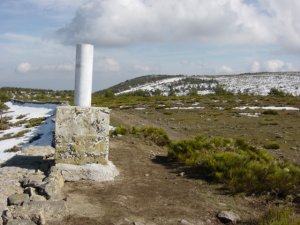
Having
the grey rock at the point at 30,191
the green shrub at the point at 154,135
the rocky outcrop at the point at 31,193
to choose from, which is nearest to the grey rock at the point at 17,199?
the rocky outcrop at the point at 31,193

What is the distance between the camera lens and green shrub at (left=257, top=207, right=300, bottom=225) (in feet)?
20.6

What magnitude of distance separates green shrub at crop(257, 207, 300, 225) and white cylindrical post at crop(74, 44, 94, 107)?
15.9 ft

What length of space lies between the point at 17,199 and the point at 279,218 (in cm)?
403

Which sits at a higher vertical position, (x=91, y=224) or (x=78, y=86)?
(x=78, y=86)

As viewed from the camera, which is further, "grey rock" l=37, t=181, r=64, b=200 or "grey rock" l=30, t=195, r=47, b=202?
"grey rock" l=37, t=181, r=64, b=200

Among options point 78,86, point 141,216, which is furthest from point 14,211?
point 78,86

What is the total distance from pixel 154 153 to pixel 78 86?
12.8 feet

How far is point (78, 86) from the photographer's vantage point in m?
10.1

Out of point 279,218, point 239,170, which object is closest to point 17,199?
point 279,218

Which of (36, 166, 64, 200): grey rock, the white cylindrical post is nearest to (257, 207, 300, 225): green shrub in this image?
(36, 166, 64, 200): grey rock

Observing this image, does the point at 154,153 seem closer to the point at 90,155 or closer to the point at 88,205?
the point at 90,155

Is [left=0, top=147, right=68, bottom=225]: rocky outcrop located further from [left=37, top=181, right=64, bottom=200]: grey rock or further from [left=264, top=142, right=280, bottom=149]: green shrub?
[left=264, top=142, right=280, bottom=149]: green shrub

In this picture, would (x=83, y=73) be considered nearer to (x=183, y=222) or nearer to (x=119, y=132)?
(x=183, y=222)

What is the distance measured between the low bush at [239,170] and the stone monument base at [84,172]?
212 cm
